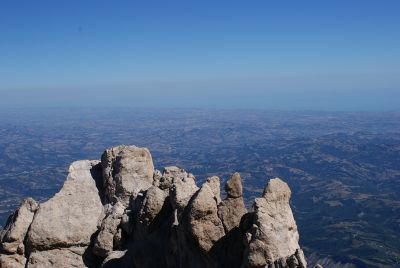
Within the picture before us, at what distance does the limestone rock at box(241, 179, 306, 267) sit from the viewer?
18927mm

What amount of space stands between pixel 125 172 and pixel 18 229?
788 cm

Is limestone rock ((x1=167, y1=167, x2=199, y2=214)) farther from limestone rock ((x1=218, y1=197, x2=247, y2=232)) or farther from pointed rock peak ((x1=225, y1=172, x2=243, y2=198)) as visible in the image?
pointed rock peak ((x1=225, y1=172, x2=243, y2=198))

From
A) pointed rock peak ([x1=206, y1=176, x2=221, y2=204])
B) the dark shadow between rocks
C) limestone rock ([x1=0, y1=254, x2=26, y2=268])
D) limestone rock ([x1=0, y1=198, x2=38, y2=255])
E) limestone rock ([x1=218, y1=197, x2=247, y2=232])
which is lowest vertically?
limestone rock ([x1=0, y1=254, x2=26, y2=268])

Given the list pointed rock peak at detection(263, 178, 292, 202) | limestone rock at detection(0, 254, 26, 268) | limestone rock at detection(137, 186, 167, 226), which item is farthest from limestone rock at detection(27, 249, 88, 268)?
pointed rock peak at detection(263, 178, 292, 202)

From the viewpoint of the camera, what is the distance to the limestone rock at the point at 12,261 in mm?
27328

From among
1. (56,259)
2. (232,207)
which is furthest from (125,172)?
(232,207)

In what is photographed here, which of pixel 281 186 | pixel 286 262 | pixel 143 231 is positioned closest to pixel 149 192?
pixel 143 231

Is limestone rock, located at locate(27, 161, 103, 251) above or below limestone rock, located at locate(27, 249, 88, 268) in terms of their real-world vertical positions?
above

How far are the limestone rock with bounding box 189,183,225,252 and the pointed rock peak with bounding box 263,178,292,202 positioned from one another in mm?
2641

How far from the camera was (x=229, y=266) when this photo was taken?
2019 cm

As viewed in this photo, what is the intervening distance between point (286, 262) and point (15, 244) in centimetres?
1815

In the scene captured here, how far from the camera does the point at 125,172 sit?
1273 inches

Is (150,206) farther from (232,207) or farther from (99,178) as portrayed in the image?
(99,178)

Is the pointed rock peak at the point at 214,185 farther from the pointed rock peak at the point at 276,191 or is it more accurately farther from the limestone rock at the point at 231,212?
the pointed rock peak at the point at 276,191
